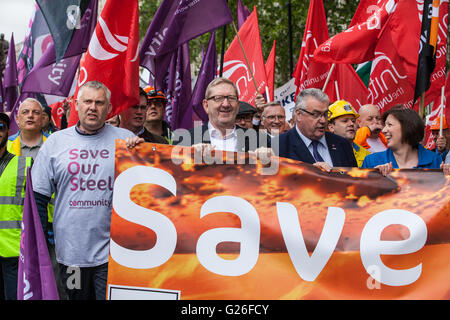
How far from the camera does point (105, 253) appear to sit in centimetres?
427

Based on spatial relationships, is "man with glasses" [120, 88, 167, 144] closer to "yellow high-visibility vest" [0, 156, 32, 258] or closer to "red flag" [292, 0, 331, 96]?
"yellow high-visibility vest" [0, 156, 32, 258]

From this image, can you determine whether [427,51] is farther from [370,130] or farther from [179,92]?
[179,92]

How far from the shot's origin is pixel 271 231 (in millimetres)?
4148

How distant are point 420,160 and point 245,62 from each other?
479 cm

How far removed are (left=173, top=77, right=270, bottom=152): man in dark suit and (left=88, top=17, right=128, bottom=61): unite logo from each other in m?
1.27

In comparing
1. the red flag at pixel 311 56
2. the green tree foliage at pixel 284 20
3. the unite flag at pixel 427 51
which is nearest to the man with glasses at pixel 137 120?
the unite flag at pixel 427 51

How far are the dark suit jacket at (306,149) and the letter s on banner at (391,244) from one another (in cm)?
81

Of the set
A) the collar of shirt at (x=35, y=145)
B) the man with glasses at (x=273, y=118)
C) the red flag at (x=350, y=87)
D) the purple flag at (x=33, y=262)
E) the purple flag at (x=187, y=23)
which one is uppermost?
the purple flag at (x=187, y=23)

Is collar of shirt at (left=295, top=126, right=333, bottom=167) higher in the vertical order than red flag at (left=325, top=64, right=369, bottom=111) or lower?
lower

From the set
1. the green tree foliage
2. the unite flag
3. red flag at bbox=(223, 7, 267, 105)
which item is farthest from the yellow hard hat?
the green tree foliage

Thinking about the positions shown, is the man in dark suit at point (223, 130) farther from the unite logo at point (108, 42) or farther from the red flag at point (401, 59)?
the red flag at point (401, 59)

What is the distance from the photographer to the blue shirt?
Answer: 15.5 ft

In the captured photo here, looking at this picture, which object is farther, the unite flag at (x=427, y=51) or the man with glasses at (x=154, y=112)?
the man with glasses at (x=154, y=112)

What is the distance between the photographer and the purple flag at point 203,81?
8164mm
